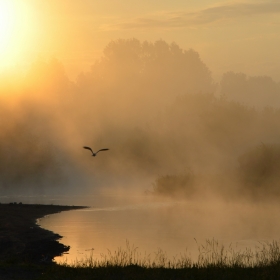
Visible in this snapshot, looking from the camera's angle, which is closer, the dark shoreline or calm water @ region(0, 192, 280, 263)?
the dark shoreline

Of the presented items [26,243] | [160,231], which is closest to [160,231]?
[160,231]

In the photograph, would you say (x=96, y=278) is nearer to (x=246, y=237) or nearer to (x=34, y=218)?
(x=246, y=237)

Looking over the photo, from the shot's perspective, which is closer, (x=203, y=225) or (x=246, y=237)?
(x=246, y=237)

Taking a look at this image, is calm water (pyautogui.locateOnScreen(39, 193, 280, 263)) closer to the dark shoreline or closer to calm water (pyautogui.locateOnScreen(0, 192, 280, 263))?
calm water (pyautogui.locateOnScreen(0, 192, 280, 263))

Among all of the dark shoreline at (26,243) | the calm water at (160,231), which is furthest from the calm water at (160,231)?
the dark shoreline at (26,243)

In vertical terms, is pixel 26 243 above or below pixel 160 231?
below

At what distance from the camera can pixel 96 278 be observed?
2253 centimetres

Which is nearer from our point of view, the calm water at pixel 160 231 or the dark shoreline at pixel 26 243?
the dark shoreline at pixel 26 243

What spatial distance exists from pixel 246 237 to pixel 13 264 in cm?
2868

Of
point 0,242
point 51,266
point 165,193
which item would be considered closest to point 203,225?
point 0,242

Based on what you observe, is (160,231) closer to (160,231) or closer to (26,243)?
(160,231)

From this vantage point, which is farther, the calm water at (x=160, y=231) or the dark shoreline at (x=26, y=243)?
the calm water at (x=160, y=231)

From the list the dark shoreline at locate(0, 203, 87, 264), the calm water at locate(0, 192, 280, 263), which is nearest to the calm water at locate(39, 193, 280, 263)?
the calm water at locate(0, 192, 280, 263)

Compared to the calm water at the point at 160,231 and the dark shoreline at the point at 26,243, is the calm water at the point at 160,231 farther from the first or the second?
the dark shoreline at the point at 26,243
